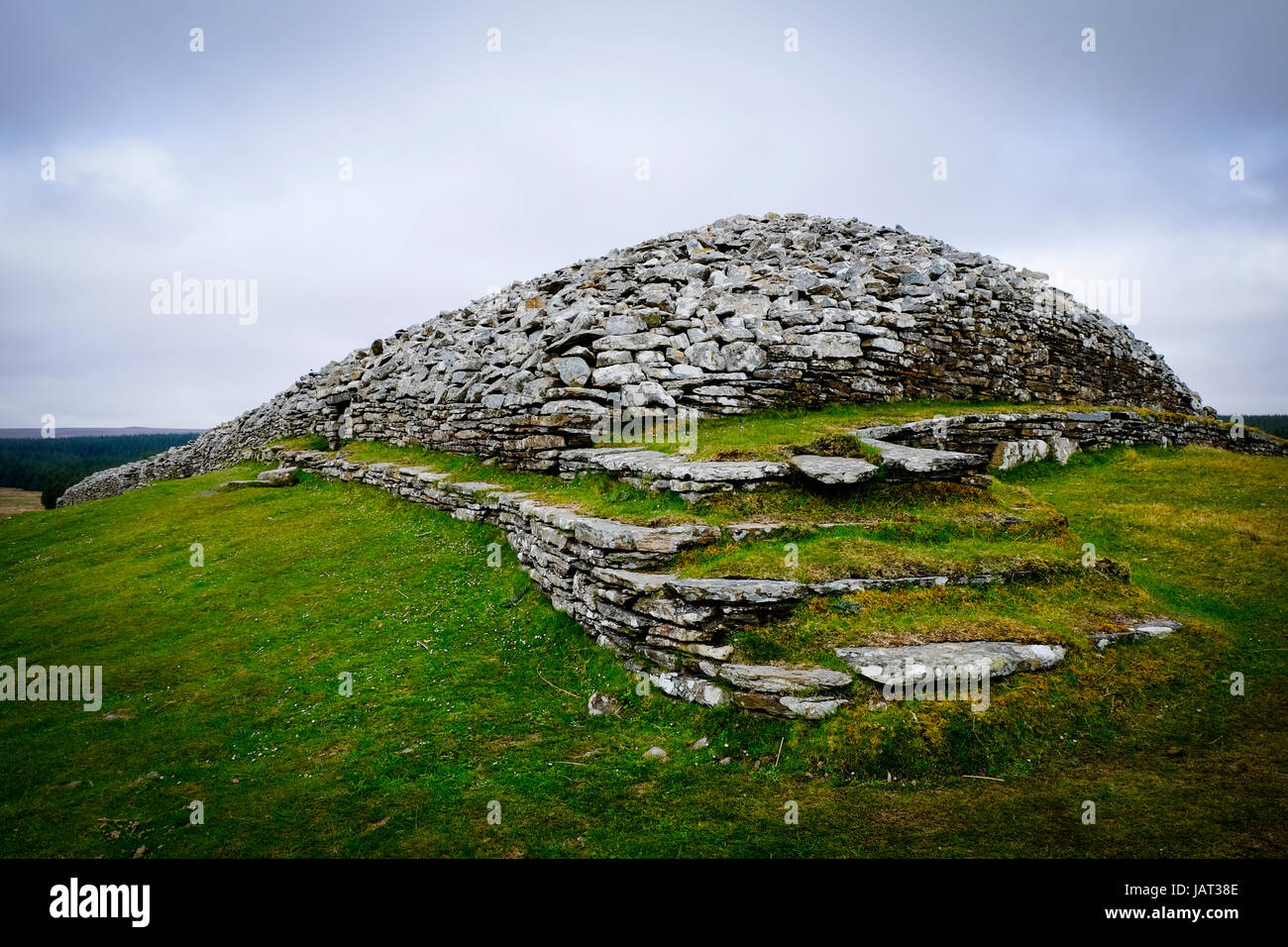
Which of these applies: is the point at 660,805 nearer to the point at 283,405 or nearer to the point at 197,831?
the point at 197,831

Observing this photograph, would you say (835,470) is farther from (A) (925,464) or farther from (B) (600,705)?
(B) (600,705)

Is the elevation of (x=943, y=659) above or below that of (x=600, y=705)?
above

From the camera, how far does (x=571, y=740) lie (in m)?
7.34

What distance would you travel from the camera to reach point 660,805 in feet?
19.6

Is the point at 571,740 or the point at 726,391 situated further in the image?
the point at 726,391

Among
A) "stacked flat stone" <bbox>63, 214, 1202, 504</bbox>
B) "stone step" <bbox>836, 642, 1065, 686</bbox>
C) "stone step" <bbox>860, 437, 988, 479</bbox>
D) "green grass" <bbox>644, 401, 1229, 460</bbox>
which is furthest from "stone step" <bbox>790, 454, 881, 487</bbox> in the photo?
"stacked flat stone" <bbox>63, 214, 1202, 504</bbox>

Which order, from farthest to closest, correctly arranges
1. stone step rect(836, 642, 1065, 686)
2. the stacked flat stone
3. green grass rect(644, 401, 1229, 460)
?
the stacked flat stone < green grass rect(644, 401, 1229, 460) < stone step rect(836, 642, 1065, 686)

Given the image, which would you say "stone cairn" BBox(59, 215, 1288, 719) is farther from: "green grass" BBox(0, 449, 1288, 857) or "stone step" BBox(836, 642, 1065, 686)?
"green grass" BBox(0, 449, 1288, 857)

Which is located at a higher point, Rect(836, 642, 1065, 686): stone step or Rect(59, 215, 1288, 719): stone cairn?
Rect(59, 215, 1288, 719): stone cairn

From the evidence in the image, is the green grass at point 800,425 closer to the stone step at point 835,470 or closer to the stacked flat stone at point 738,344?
the stacked flat stone at point 738,344

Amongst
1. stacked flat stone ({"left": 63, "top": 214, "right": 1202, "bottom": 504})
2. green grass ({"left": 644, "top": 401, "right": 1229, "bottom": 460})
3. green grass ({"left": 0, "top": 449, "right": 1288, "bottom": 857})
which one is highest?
stacked flat stone ({"left": 63, "top": 214, "right": 1202, "bottom": 504})

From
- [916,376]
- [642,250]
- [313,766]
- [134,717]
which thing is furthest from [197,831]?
[642,250]

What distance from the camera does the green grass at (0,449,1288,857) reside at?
554 centimetres

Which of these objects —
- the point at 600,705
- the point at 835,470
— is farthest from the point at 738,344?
the point at 600,705
